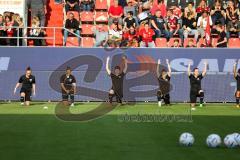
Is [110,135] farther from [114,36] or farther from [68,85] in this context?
[114,36]

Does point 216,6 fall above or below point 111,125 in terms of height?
above

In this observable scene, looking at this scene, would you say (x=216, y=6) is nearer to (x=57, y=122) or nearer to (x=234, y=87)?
(x=234, y=87)

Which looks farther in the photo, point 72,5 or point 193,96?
point 72,5

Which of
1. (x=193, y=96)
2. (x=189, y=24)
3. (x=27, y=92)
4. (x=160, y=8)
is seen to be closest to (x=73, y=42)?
(x=27, y=92)

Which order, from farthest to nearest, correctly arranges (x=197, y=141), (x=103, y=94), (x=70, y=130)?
(x=103, y=94)
(x=70, y=130)
(x=197, y=141)

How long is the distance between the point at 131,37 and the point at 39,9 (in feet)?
21.3

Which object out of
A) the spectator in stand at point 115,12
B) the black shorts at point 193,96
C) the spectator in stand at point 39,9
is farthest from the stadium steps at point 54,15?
the black shorts at point 193,96

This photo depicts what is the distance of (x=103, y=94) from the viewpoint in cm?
3359

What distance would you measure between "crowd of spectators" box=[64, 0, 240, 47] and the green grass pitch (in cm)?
690

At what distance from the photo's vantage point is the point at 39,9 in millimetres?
36969

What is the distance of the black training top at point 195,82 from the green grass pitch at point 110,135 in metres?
3.48

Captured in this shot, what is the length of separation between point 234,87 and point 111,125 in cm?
1420

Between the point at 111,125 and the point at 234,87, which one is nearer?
the point at 111,125

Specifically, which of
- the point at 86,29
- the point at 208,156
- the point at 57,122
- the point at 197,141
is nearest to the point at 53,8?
the point at 86,29
